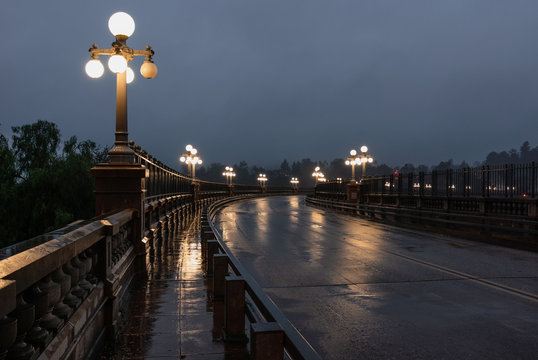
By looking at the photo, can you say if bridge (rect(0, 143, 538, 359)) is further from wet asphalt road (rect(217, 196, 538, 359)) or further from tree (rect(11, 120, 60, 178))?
tree (rect(11, 120, 60, 178))

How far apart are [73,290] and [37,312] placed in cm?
112

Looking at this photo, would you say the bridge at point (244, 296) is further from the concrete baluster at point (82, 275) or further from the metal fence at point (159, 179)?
the metal fence at point (159, 179)

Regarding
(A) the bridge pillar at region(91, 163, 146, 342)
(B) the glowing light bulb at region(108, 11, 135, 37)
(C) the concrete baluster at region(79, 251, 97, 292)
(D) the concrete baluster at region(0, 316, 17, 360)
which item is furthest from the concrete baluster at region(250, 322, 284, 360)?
(B) the glowing light bulb at region(108, 11, 135, 37)

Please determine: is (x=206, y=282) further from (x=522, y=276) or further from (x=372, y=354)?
(x=522, y=276)

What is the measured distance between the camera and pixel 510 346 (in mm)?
5746

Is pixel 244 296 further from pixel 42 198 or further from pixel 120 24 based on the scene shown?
pixel 42 198

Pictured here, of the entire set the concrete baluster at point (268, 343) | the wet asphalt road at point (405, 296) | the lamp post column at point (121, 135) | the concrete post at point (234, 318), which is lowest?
the wet asphalt road at point (405, 296)

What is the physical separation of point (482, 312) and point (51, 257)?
637cm

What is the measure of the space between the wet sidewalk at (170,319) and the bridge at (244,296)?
0.08ft

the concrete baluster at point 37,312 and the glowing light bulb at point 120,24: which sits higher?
the glowing light bulb at point 120,24

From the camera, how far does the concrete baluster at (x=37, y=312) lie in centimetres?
316

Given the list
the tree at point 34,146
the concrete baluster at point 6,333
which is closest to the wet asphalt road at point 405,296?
the concrete baluster at point 6,333

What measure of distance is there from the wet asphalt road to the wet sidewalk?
1.31m

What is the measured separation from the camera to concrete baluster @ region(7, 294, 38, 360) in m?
2.81
